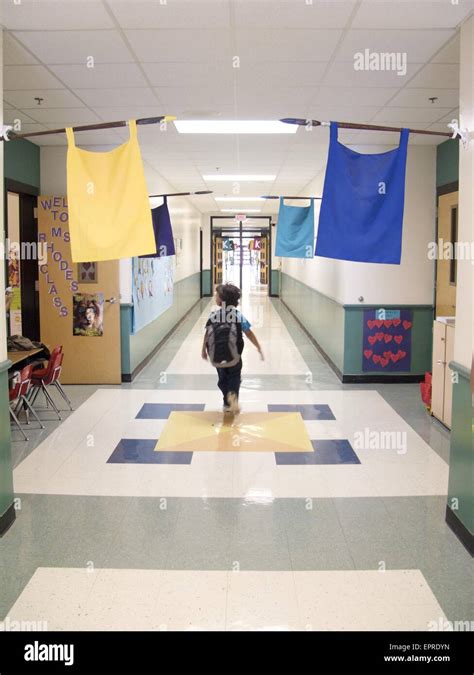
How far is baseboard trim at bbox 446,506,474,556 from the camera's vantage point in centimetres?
382

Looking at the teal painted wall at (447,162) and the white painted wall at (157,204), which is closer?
the teal painted wall at (447,162)

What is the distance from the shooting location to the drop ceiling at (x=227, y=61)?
3.89 metres

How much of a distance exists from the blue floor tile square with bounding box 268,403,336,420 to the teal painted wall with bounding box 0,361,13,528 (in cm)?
342

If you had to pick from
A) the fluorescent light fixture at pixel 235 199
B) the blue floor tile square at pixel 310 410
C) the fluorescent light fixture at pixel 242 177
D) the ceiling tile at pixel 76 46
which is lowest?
the blue floor tile square at pixel 310 410

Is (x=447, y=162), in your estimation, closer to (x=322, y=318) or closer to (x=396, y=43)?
(x=322, y=318)

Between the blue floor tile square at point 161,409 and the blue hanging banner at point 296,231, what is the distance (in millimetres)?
3860

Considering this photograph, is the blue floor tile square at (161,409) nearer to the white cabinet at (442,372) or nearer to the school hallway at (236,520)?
the school hallway at (236,520)

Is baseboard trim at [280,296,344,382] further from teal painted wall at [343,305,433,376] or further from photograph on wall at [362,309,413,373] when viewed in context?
photograph on wall at [362,309,413,373]

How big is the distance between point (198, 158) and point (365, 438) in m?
5.07

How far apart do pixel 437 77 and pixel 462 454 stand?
9.96 ft

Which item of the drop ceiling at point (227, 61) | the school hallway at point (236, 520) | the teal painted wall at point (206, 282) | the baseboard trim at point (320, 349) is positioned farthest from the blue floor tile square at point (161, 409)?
the teal painted wall at point (206, 282)

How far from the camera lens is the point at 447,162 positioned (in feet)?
25.8
